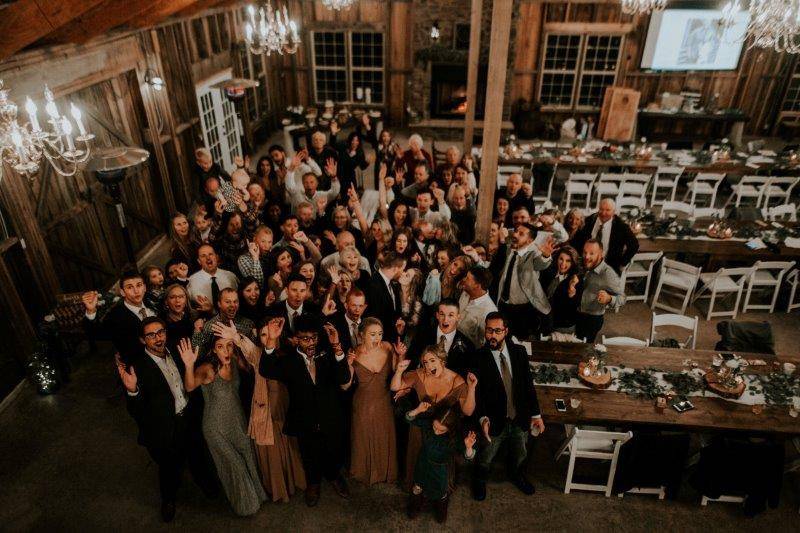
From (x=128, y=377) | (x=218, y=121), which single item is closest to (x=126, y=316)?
(x=128, y=377)

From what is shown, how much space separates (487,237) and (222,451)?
127 inches

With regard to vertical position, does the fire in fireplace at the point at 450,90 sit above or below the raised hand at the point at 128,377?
above

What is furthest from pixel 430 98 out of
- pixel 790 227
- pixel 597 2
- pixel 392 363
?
pixel 392 363

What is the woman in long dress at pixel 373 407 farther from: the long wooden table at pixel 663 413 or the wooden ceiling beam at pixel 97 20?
the wooden ceiling beam at pixel 97 20

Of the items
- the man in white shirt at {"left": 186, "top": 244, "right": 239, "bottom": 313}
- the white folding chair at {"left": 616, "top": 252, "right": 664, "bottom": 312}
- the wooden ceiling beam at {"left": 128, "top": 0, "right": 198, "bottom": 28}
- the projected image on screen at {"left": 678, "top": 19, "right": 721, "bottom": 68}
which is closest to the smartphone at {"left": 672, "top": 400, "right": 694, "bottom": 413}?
the white folding chair at {"left": 616, "top": 252, "right": 664, "bottom": 312}

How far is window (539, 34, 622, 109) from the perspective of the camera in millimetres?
12289

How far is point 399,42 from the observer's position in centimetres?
1262

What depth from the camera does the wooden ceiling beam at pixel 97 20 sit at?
16.6 ft

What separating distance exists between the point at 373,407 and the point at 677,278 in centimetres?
457

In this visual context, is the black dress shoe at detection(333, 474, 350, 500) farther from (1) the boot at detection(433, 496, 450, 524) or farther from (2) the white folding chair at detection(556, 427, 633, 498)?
(2) the white folding chair at detection(556, 427, 633, 498)

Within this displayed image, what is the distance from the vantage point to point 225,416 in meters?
3.46

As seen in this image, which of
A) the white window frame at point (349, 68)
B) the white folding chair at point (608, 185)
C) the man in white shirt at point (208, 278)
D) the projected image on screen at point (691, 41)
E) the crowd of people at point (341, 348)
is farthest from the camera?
the white window frame at point (349, 68)

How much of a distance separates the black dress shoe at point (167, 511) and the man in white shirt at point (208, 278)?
5.15 ft

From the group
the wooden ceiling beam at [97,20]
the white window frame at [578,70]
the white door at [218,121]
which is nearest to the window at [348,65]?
the white door at [218,121]
